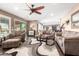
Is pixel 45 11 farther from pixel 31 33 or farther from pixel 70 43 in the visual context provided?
pixel 70 43

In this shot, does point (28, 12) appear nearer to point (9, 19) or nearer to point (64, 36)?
point (9, 19)

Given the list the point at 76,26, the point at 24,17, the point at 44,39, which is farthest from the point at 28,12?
the point at 76,26

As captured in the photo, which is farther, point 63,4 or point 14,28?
point 14,28

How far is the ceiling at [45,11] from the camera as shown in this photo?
2.72 meters

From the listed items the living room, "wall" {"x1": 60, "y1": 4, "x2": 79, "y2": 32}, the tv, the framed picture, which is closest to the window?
the living room

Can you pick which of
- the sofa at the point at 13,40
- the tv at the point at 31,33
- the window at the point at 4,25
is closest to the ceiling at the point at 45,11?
the window at the point at 4,25

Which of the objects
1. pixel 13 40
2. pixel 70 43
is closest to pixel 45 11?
pixel 70 43

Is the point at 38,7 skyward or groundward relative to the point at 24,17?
skyward

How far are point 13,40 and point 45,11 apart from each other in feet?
4.02

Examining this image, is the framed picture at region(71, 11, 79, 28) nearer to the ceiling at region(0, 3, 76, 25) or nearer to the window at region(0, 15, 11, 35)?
the ceiling at region(0, 3, 76, 25)

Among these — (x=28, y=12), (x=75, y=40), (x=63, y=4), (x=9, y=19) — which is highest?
(x=63, y=4)

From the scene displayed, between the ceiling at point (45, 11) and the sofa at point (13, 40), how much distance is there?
536mm

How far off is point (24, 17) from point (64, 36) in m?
1.26

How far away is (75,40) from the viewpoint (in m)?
2.60
